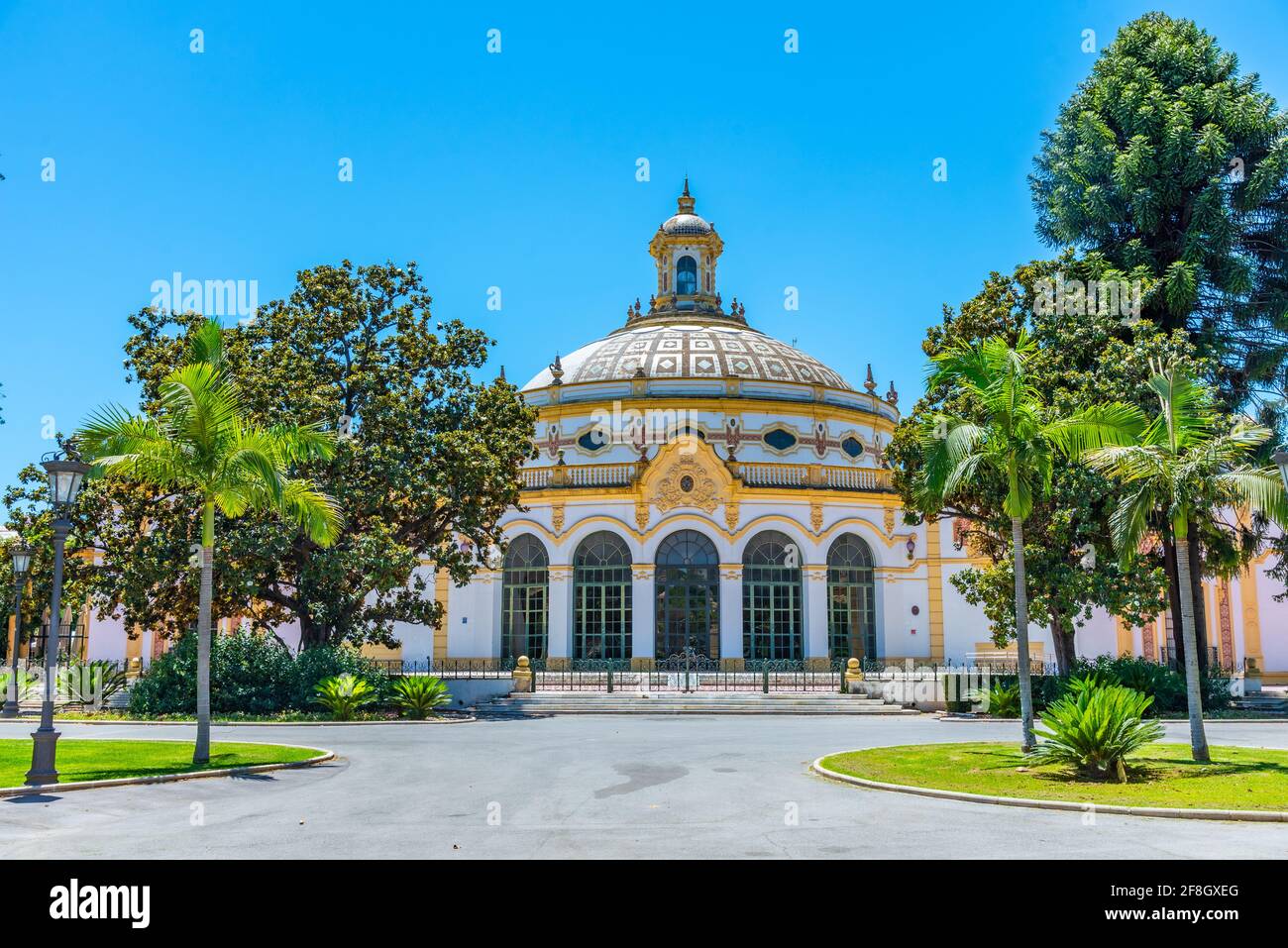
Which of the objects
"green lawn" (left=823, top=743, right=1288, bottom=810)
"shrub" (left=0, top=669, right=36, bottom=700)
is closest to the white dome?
"shrub" (left=0, top=669, right=36, bottom=700)

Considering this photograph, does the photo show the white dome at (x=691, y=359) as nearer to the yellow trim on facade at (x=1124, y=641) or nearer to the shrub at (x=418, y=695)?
the yellow trim on facade at (x=1124, y=641)

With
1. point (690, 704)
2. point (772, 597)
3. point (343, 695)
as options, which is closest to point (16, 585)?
point (343, 695)

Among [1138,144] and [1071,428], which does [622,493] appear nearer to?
[1138,144]

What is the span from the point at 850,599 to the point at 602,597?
31.9ft

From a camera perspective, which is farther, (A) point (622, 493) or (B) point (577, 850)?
(A) point (622, 493)

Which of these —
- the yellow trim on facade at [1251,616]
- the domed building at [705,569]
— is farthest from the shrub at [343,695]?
the yellow trim on facade at [1251,616]

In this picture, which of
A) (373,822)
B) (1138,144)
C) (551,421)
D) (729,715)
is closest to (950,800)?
(373,822)

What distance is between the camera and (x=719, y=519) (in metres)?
43.0

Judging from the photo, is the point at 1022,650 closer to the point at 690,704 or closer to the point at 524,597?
the point at 690,704

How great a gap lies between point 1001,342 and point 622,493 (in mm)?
24918

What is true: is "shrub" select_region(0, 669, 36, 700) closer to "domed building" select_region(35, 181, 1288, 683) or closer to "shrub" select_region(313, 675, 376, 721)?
"domed building" select_region(35, 181, 1288, 683)

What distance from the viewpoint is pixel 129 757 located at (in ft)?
62.2

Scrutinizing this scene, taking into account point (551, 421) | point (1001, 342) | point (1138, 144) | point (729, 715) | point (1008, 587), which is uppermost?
point (1138, 144)

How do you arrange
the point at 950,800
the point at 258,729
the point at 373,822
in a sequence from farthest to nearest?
the point at 258,729 → the point at 950,800 → the point at 373,822
